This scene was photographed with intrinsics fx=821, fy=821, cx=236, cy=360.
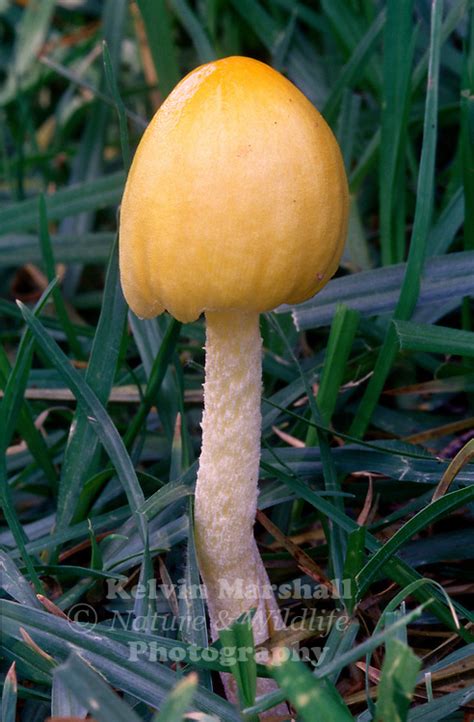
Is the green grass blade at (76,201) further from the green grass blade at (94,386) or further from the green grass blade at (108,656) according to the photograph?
the green grass blade at (108,656)

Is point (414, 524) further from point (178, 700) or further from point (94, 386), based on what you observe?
point (94, 386)

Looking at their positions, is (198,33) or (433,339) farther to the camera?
(198,33)

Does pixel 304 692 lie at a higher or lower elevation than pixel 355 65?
lower

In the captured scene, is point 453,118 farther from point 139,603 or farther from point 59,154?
point 139,603

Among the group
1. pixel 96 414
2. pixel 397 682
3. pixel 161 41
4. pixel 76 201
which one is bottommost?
pixel 397 682

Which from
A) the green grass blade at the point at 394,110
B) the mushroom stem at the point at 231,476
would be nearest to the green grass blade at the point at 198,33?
the green grass blade at the point at 394,110

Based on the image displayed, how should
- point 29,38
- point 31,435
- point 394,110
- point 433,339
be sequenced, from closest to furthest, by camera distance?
point 433,339 → point 31,435 → point 394,110 → point 29,38

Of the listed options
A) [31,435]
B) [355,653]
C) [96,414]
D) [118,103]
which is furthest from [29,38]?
[355,653]

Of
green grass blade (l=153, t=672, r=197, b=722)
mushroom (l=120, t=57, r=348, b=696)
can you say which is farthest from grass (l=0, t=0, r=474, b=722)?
mushroom (l=120, t=57, r=348, b=696)
